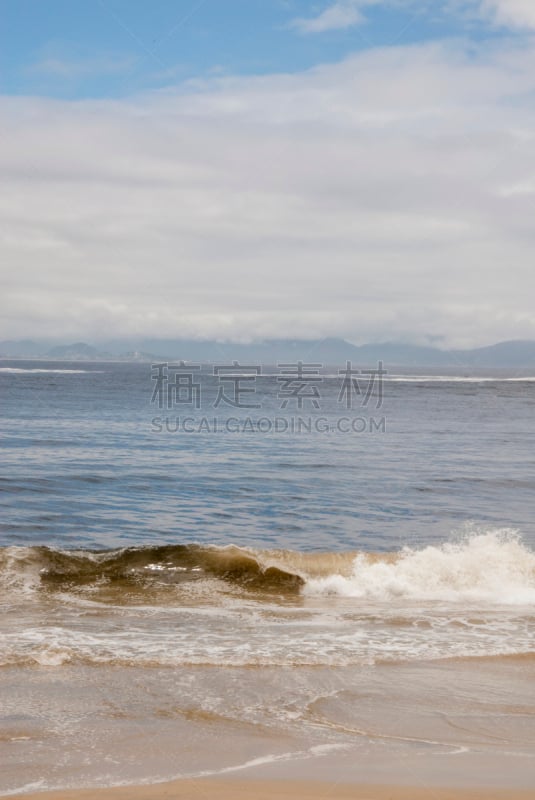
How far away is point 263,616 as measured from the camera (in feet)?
38.8

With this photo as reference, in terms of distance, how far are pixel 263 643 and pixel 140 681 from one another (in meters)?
2.05

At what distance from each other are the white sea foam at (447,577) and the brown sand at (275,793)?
758 cm

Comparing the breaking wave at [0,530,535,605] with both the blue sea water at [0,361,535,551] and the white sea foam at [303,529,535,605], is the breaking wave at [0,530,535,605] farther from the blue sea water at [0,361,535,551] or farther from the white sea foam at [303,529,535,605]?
the blue sea water at [0,361,535,551]

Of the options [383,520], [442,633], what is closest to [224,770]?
[442,633]

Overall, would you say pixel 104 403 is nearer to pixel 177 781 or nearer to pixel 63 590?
pixel 63 590

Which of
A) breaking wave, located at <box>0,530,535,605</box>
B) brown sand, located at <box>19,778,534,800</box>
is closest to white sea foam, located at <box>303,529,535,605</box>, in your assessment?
breaking wave, located at <box>0,530,535,605</box>

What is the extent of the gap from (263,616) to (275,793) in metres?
6.03

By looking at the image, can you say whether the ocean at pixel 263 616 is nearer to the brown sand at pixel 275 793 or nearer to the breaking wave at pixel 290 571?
the breaking wave at pixel 290 571

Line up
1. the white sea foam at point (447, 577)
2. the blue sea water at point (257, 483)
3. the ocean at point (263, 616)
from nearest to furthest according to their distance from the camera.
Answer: the ocean at point (263, 616) < the white sea foam at point (447, 577) < the blue sea water at point (257, 483)

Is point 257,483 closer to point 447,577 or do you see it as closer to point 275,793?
point 447,577

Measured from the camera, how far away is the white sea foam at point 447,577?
1363 centimetres

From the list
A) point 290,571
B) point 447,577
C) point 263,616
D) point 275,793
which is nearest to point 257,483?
point 290,571

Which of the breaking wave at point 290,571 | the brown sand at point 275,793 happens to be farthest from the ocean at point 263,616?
the brown sand at point 275,793

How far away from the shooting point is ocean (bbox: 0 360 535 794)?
675cm
